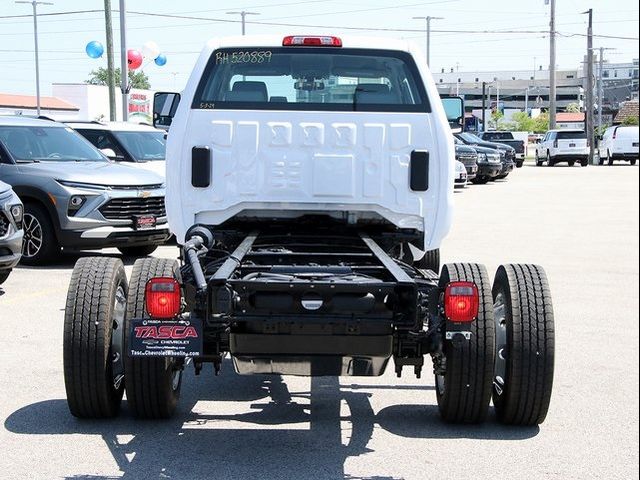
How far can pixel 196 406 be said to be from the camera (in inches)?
259

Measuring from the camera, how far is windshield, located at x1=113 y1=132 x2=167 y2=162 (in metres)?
16.5

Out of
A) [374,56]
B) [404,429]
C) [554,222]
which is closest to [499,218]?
[554,222]

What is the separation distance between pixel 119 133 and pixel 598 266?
7335mm

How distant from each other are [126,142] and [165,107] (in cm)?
852

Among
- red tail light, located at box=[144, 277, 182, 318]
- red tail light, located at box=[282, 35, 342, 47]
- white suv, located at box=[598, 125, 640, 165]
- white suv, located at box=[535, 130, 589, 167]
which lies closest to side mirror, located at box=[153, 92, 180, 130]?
red tail light, located at box=[282, 35, 342, 47]

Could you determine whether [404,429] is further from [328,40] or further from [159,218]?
[159,218]

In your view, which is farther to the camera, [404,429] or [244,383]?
[244,383]

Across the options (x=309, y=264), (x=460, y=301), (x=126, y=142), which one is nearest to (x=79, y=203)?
(x=126, y=142)

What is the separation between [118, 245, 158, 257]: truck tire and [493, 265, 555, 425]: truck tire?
921cm

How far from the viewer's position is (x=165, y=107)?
8367 mm

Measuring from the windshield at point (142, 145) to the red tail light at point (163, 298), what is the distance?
432 inches

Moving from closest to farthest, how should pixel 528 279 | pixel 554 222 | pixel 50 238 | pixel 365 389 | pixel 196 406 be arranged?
1. pixel 528 279
2. pixel 196 406
3. pixel 365 389
4. pixel 50 238
5. pixel 554 222

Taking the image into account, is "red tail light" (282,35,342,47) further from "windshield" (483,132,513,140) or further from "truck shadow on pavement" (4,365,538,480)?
"windshield" (483,132,513,140)

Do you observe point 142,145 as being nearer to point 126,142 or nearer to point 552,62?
point 126,142
